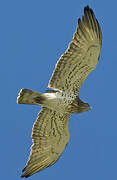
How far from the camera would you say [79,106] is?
12.2 m

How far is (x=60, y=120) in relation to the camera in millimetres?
12812

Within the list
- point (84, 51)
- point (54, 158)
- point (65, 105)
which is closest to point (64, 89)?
point (65, 105)

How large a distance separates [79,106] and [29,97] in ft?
4.34

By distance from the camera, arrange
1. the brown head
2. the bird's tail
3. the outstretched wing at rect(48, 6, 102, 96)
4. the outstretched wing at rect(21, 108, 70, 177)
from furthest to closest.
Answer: the outstretched wing at rect(21, 108, 70, 177)
the brown head
the bird's tail
the outstretched wing at rect(48, 6, 102, 96)

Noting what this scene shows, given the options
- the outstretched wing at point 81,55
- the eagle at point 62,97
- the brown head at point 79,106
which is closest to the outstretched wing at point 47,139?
the eagle at point 62,97

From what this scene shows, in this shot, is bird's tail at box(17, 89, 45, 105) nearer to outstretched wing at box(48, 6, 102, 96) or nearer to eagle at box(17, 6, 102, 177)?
eagle at box(17, 6, 102, 177)

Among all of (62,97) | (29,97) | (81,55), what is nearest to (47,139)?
(62,97)

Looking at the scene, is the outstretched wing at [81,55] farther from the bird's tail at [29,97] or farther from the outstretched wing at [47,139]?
the outstretched wing at [47,139]

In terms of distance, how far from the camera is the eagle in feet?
38.9

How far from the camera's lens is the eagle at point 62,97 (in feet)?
38.9

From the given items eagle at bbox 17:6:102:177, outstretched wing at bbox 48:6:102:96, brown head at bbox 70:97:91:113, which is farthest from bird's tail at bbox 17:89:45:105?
brown head at bbox 70:97:91:113

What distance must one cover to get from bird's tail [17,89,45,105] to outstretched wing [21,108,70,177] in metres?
0.53

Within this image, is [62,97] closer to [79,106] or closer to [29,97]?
[79,106]

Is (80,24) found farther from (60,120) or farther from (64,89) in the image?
(60,120)
